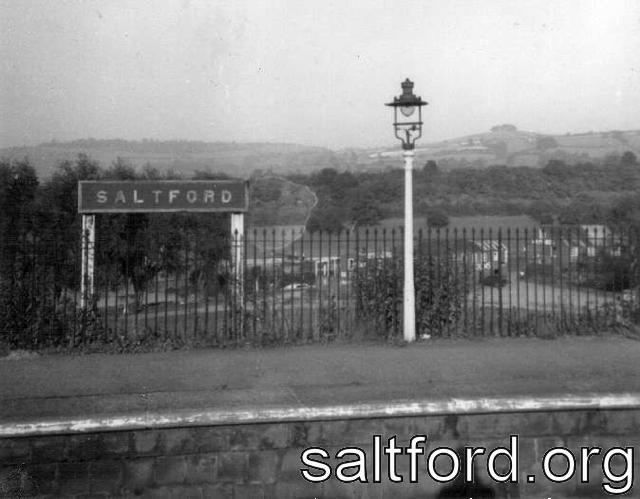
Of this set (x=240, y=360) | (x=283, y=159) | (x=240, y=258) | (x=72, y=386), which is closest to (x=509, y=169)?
(x=283, y=159)

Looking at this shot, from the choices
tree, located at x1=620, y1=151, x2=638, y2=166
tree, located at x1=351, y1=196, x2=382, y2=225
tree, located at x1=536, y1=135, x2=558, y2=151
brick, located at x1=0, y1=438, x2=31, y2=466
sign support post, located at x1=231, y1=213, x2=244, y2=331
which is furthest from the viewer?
tree, located at x1=536, y1=135, x2=558, y2=151

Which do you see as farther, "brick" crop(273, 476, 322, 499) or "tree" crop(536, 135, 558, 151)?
"tree" crop(536, 135, 558, 151)

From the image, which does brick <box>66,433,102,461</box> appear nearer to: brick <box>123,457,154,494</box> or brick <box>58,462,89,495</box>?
brick <box>58,462,89,495</box>

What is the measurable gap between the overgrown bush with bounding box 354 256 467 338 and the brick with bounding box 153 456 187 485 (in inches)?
169

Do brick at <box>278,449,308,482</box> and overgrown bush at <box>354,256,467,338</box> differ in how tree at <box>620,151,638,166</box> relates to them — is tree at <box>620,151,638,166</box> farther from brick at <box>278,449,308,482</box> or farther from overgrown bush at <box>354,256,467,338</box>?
brick at <box>278,449,308,482</box>

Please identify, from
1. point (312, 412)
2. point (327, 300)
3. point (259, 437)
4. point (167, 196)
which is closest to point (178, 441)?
point (259, 437)

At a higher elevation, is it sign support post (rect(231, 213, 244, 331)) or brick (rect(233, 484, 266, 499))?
sign support post (rect(231, 213, 244, 331))

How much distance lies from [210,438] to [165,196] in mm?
5658

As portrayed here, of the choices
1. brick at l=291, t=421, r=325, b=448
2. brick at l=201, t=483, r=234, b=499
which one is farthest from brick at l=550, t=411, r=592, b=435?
brick at l=201, t=483, r=234, b=499

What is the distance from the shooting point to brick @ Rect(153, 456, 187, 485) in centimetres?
467

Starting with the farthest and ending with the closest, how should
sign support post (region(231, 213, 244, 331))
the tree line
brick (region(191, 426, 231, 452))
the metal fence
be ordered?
the tree line < sign support post (region(231, 213, 244, 331)) < the metal fence < brick (region(191, 426, 231, 452))

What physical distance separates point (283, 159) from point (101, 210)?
897 centimetres

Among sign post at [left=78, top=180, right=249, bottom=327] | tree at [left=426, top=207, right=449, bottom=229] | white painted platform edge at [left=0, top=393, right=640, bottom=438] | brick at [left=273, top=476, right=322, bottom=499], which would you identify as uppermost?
sign post at [left=78, top=180, right=249, bottom=327]

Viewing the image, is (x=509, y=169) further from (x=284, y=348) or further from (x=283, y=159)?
(x=284, y=348)
